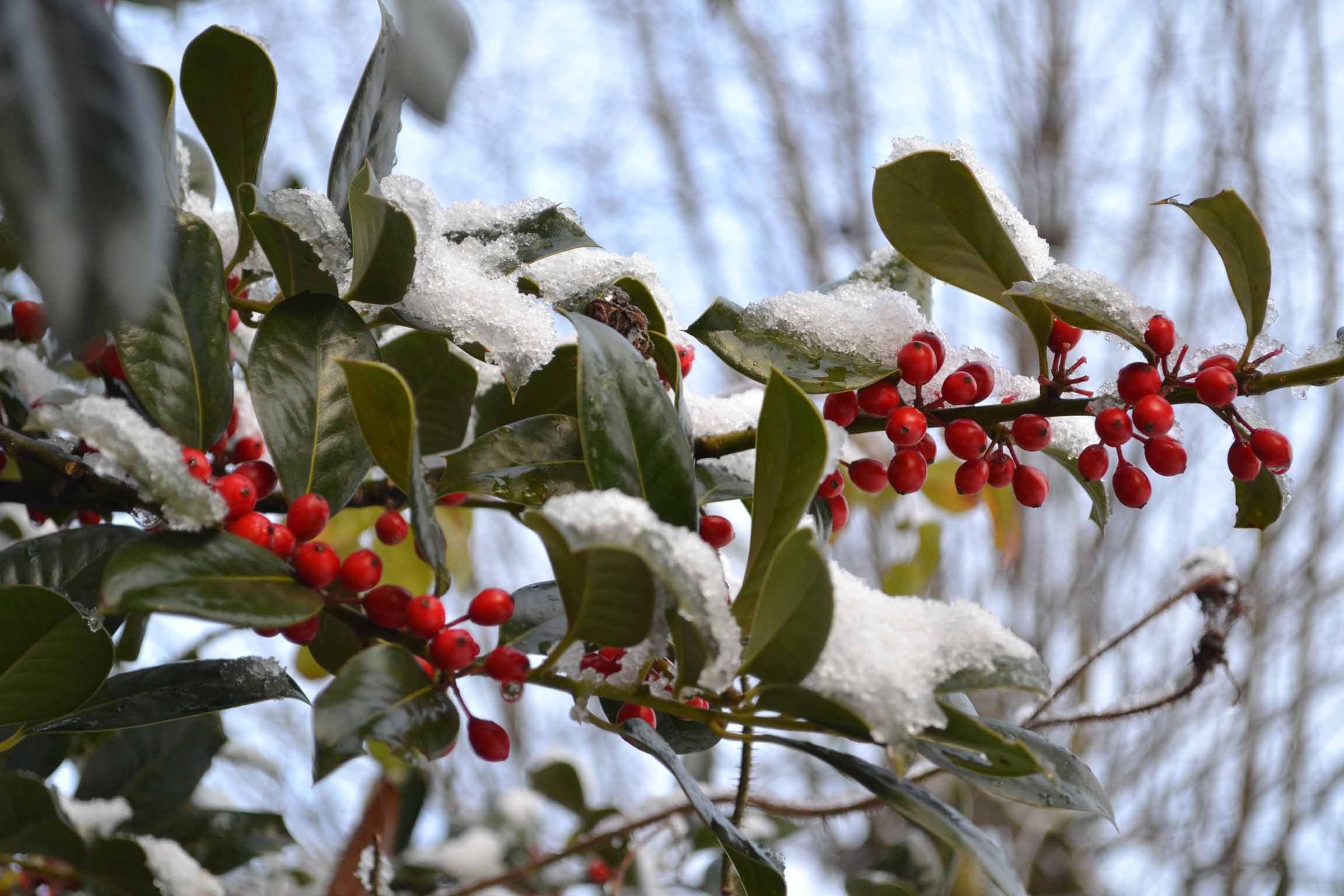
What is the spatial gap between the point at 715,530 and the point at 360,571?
0.77 ft

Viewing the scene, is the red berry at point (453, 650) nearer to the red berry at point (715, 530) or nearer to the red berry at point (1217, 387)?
the red berry at point (715, 530)

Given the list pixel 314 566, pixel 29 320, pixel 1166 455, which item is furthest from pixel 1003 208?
pixel 29 320

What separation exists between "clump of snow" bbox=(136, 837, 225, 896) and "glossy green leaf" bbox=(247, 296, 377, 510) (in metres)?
0.50

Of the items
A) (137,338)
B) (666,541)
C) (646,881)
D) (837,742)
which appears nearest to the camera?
(666,541)

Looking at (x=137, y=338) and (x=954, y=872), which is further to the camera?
(x=954, y=872)

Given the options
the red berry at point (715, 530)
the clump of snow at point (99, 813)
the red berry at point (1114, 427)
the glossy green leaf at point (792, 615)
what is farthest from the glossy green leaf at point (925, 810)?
the clump of snow at point (99, 813)

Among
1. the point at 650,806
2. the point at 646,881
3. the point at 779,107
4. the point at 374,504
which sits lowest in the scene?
the point at 646,881

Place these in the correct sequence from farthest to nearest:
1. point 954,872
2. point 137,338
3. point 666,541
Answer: point 954,872 < point 137,338 < point 666,541

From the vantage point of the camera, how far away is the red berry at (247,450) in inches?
33.2

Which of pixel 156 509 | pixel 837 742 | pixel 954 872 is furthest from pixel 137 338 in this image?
pixel 837 742

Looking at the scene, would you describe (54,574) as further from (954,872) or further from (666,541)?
(954,872)

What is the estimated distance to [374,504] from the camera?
2.68 feet

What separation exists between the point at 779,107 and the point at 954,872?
3.15m

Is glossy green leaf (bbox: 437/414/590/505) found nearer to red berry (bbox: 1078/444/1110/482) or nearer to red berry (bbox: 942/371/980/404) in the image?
red berry (bbox: 942/371/980/404)
